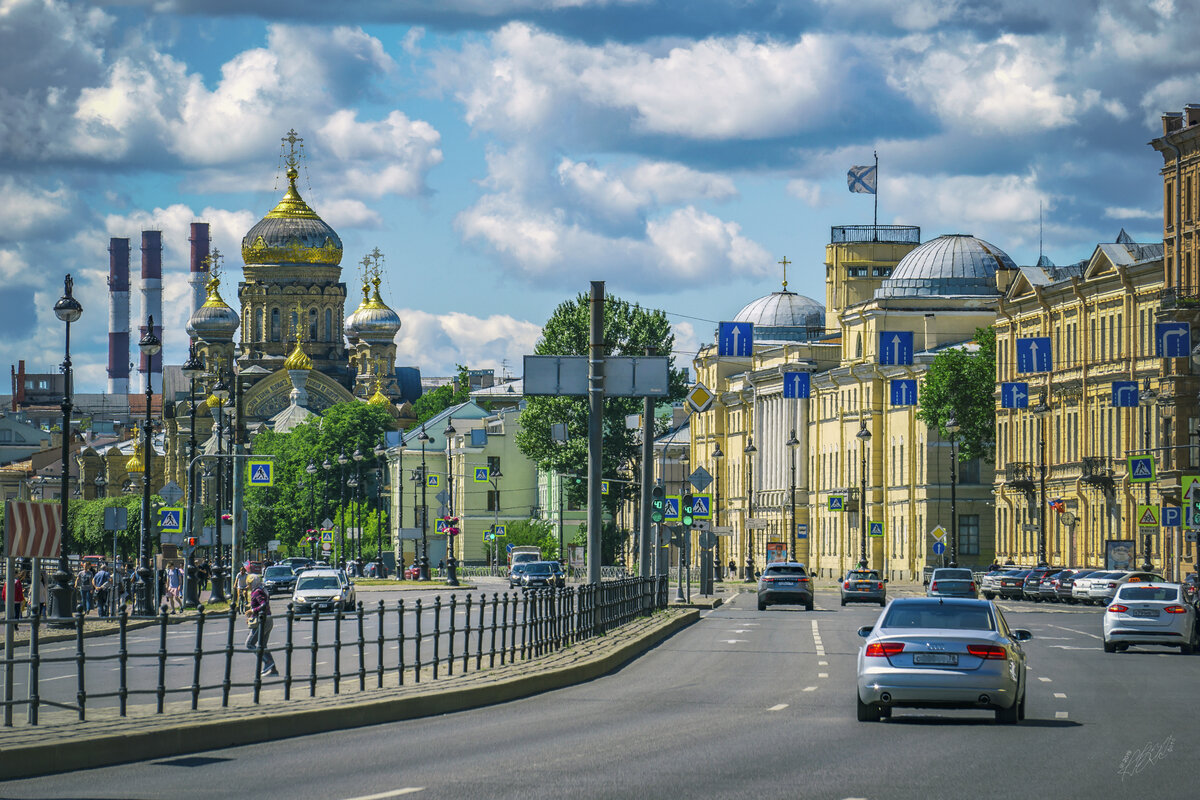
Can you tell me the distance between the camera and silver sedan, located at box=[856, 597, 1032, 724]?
21281mm

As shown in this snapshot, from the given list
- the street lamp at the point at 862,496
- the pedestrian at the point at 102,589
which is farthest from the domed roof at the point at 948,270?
the pedestrian at the point at 102,589

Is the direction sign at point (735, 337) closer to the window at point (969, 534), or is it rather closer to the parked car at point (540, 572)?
the parked car at point (540, 572)

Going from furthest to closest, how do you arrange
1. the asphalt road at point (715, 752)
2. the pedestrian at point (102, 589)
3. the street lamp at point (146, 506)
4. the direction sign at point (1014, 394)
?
the direction sign at point (1014, 394), the pedestrian at point (102, 589), the street lamp at point (146, 506), the asphalt road at point (715, 752)

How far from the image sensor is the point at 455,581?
8781 cm

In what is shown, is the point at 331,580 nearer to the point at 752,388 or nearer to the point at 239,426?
the point at 239,426

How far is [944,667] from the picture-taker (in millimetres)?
21344

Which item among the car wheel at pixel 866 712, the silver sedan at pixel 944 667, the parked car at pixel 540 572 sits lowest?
the parked car at pixel 540 572

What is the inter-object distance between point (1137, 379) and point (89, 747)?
230 ft

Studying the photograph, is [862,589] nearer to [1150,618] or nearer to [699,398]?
[699,398]

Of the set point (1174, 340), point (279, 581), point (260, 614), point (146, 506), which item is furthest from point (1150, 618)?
point (279, 581)

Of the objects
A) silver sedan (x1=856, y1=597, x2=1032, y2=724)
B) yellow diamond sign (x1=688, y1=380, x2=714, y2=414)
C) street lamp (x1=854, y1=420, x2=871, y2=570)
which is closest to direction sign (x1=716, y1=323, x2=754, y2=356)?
yellow diamond sign (x1=688, y1=380, x2=714, y2=414)

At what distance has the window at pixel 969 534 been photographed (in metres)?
108

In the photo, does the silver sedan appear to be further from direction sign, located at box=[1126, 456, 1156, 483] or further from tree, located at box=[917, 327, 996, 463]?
tree, located at box=[917, 327, 996, 463]

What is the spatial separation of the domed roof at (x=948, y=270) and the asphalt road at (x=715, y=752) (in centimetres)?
9070
